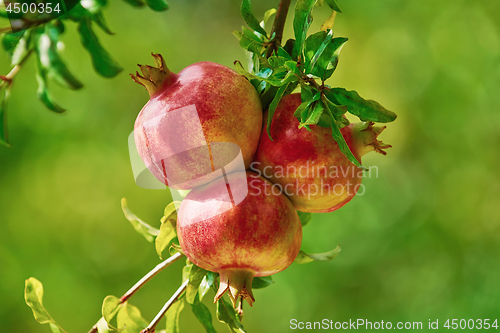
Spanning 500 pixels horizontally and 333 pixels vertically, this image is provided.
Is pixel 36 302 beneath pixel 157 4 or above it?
beneath

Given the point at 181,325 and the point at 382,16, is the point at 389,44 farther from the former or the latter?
the point at 181,325

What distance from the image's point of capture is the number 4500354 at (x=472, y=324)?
5.54 ft

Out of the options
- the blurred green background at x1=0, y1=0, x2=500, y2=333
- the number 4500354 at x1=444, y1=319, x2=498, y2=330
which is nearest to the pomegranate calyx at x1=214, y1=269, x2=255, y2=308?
the blurred green background at x1=0, y1=0, x2=500, y2=333

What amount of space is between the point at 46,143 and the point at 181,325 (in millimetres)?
958

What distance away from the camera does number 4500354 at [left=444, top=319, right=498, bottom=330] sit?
1.69 m

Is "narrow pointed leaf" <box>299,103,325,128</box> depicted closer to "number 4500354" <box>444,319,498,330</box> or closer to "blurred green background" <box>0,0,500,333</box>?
"blurred green background" <box>0,0,500,333</box>

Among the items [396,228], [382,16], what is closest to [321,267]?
[396,228]

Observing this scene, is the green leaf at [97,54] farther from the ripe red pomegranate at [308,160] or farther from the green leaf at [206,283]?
the green leaf at [206,283]

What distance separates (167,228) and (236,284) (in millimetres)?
168

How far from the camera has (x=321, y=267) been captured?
1.79m

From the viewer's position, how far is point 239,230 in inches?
17.7

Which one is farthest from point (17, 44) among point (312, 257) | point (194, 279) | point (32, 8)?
point (312, 257)

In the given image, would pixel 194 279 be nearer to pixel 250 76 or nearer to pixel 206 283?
pixel 206 283

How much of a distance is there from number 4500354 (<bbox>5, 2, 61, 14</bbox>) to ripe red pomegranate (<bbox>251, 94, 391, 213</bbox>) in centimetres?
26
